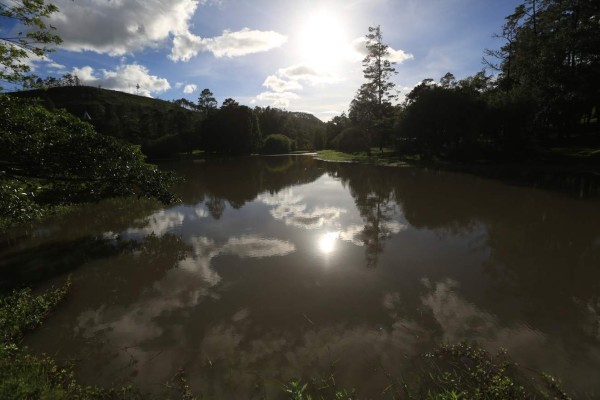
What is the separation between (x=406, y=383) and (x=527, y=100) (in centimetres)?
4361

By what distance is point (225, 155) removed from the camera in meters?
87.3

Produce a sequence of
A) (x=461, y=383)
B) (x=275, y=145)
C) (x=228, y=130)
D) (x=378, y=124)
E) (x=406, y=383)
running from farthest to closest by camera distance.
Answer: (x=275, y=145) → (x=228, y=130) → (x=378, y=124) → (x=406, y=383) → (x=461, y=383)

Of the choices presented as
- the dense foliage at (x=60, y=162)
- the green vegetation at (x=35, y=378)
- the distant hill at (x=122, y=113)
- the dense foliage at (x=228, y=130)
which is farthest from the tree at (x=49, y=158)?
the dense foliage at (x=228, y=130)

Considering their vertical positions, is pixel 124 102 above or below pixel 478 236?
above

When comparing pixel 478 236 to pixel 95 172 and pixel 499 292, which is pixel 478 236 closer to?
pixel 499 292

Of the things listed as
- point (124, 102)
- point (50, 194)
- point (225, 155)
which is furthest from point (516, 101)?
point (124, 102)

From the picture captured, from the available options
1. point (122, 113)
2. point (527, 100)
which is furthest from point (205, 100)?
point (527, 100)

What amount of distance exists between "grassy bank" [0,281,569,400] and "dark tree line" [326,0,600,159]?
135ft

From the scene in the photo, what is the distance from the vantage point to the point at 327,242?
15.3 meters

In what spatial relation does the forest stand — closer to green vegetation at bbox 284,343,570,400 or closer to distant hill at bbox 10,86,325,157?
distant hill at bbox 10,86,325,157

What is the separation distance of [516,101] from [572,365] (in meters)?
40.8

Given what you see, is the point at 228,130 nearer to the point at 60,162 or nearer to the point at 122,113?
the point at 60,162

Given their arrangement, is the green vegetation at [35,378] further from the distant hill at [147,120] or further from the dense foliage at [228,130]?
the dense foliage at [228,130]

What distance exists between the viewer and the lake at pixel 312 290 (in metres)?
7.25
